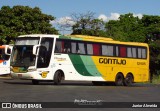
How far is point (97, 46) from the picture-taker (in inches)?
1273

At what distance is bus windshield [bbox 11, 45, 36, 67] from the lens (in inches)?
1150

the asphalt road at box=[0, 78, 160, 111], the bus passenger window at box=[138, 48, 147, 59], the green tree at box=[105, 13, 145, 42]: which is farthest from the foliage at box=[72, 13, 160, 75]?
the asphalt road at box=[0, 78, 160, 111]

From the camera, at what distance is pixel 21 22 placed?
5475cm

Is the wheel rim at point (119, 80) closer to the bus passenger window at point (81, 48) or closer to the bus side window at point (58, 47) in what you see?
the bus passenger window at point (81, 48)

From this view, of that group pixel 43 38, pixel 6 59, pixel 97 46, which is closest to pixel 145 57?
pixel 97 46

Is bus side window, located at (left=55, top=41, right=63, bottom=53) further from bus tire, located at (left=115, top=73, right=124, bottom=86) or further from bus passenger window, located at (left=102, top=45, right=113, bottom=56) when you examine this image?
bus tire, located at (left=115, top=73, right=124, bottom=86)

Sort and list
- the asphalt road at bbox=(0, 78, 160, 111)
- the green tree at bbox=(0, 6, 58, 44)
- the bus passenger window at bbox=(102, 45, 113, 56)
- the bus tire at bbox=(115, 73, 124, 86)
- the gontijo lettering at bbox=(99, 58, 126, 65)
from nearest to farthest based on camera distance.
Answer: the asphalt road at bbox=(0, 78, 160, 111), the gontijo lettering at bbox=(99, 58, 126, 65), the bus passenger window at bbox=(102, 45, 113, 56), the bus tire at bbox=(115, 73, 124, 86), the green tree at bbox=(0, 6, 58, 44)

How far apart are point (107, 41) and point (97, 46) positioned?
3.77ft

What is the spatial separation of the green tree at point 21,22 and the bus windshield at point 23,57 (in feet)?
78.0

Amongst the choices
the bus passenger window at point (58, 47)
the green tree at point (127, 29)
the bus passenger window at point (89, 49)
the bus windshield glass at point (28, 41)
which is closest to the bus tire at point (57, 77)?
the bus passenger window at point (58, 47)

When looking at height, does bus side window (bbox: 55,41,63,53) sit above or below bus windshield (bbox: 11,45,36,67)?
above

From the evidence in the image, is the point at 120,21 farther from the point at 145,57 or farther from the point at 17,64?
the point at 17,64

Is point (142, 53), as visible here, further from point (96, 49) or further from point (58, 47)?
point (58, 47)

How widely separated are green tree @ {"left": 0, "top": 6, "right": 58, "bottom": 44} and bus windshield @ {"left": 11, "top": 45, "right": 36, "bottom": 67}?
23.8 m
